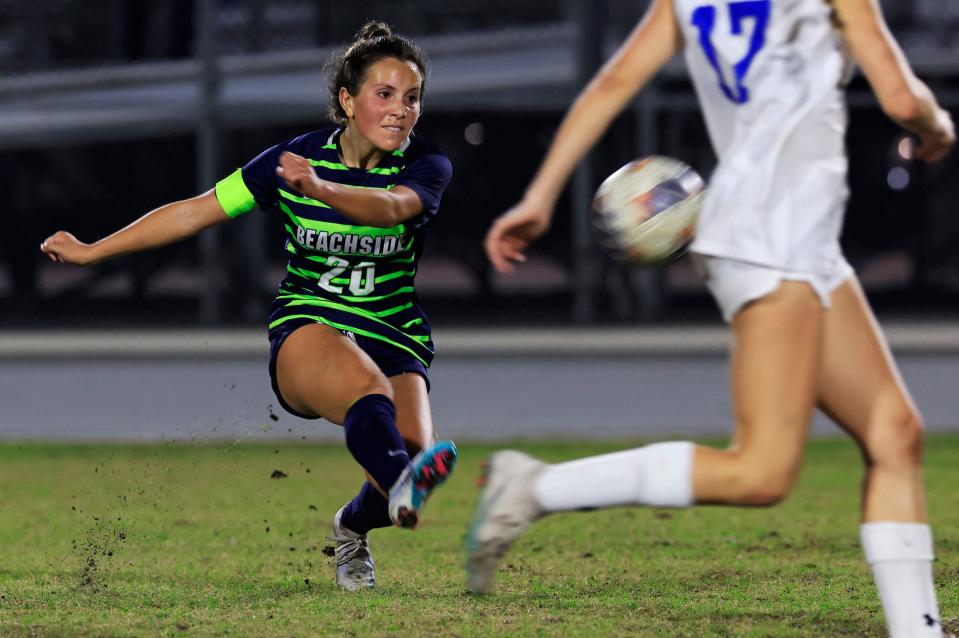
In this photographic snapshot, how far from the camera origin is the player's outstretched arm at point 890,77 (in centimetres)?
340

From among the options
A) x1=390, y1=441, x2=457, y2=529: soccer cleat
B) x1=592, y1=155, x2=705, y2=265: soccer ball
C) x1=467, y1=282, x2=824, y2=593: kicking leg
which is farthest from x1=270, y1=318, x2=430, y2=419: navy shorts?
x1=467, y1=282, x2=824, y2=593: kicking leg

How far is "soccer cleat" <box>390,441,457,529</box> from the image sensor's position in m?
4.34

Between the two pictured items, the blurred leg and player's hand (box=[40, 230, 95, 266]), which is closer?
the blurred leg

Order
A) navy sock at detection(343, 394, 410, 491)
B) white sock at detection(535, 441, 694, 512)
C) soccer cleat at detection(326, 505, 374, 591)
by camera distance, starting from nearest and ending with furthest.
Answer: white sock at detection(535, 441, 694, 512)
navy sock at detection(343, 394, 410, 491)
soccer cleat at detection(326, 505, 374, 591)

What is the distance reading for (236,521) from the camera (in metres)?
7.09

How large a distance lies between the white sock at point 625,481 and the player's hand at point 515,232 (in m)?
0.48

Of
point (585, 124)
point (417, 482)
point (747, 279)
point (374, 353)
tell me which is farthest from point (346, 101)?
point (747, 279)

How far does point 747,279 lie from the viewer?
357cm

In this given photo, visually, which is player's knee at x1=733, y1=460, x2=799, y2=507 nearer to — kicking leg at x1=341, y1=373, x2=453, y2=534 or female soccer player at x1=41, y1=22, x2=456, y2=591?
female soccer player at x1=41, y1=22, x2=456, y2=591

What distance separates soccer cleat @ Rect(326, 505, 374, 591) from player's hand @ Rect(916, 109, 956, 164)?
91.1 inches

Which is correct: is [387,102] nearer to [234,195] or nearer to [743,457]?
[234,195]

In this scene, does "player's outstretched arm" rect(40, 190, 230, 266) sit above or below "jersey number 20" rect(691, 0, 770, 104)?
below

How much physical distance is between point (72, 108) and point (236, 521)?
44.5 feet

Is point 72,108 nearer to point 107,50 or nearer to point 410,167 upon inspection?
point 107,50
